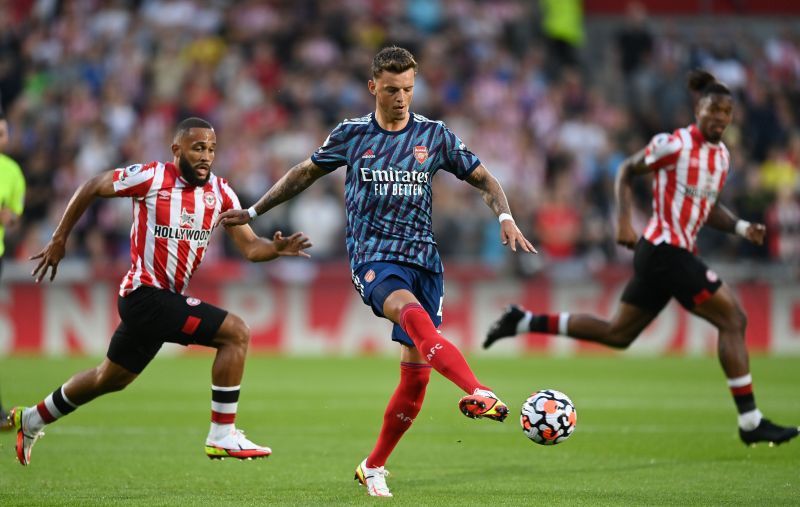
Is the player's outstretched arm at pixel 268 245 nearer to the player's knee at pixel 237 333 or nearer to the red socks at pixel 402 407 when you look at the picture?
the player's knee at pixel 237 333

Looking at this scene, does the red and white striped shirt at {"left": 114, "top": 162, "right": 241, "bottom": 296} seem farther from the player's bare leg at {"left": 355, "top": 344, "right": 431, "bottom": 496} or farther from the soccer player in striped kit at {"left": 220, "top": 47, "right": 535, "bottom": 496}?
the player's bare leg at {"left": 355, "top": 344, "right": 431, "bottom": 496}

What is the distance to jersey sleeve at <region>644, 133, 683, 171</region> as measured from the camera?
9.71 metres

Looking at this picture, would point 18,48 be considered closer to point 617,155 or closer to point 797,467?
point 617,155

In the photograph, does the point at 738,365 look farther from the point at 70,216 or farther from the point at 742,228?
the point at 70,216

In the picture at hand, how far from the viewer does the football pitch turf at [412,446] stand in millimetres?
7352

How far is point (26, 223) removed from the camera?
714 inches

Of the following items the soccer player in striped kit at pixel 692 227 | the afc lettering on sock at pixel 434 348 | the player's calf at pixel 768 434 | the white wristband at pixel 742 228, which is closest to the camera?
the afc lettering on sock at pixel 434 348

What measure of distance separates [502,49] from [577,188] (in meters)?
3.82

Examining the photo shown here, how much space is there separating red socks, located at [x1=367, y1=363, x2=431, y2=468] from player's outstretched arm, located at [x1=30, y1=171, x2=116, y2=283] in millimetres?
2095

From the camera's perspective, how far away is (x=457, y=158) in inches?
296

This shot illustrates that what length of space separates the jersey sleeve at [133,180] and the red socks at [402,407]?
1914mm

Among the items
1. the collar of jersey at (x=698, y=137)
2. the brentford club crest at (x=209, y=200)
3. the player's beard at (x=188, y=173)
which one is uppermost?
the collar of jersey at (x=698, y=137)

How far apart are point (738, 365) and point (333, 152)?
3683mm

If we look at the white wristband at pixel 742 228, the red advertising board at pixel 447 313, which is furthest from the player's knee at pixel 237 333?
Answer: the red advertising board at pixel 447 313
